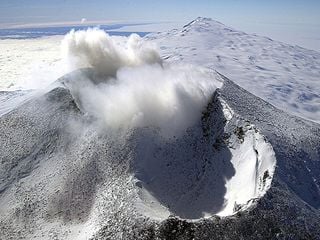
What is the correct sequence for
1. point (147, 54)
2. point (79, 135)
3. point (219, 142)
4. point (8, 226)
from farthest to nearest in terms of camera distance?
1. point (147, 54)
2. point (79, 135)
3. point (219, 142)
4. point (8, 226)

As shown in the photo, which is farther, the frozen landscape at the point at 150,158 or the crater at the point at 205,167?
the crater at the point at 205,167

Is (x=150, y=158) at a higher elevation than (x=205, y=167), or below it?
higher

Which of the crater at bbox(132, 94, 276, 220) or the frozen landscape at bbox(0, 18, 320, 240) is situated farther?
the crater at bbox(132, 94, 276, 220)

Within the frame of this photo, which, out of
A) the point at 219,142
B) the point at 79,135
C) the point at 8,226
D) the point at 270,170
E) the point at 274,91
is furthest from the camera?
the point at 274,91

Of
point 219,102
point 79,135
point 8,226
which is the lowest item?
point 8,226

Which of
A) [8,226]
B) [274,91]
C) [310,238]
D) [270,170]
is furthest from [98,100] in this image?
[274,91]

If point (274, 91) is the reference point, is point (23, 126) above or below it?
above

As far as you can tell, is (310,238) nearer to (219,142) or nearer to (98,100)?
(219,142)

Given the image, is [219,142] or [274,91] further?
[274,91]
